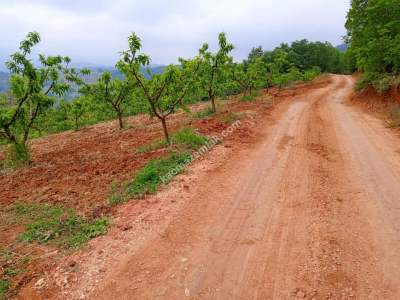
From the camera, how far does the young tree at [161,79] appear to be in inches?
394

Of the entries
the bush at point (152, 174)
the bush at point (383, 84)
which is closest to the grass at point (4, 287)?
the bush at point (152, 174)

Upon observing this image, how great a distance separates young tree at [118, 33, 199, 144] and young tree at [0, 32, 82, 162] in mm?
2978

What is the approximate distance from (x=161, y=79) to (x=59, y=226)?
6538 mm

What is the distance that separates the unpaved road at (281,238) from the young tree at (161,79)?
394 centimetres

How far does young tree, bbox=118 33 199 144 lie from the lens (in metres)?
10.0

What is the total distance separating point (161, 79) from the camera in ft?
37.0

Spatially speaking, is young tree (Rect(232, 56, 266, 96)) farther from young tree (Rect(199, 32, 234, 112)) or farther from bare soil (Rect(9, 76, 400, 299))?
bare soil (Rect(9, 76, 400, 299))

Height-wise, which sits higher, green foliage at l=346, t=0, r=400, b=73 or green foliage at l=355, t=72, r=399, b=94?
green foliage at l=346, t=0, r=400, b=73

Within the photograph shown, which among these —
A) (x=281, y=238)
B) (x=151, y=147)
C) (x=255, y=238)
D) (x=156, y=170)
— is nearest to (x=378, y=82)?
(x=151, y=147)

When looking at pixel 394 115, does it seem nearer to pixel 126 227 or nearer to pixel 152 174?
pixel 152 174

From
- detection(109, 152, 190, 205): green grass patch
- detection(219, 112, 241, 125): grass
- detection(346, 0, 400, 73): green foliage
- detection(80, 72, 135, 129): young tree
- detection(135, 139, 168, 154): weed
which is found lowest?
detection(109, 152, 190, 205): green grass patch

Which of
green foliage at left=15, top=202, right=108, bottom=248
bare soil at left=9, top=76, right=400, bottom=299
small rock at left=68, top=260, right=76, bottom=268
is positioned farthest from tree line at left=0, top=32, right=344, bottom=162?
small rock at left=68, top=260, right=76, bottom=268

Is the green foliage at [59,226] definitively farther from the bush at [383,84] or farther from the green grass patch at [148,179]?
the bush at [383,84]

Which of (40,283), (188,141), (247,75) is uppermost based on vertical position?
(247,75)
